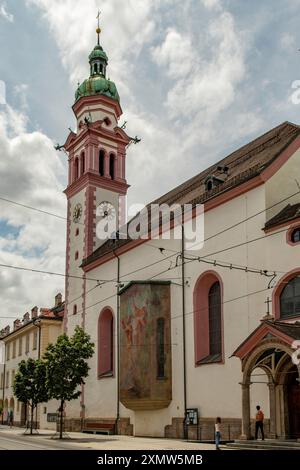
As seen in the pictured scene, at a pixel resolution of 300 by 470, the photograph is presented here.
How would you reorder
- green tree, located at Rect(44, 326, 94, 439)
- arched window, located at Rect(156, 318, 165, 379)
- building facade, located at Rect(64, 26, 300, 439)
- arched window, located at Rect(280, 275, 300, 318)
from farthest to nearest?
1. green tree, located at Rect(44, 326, 94, 439)
2. arched window, located at Rect(156, 318, 165, 379)
3. arched window, located at Rect(280, 275, 300, 318)
4. building facade, located at Rect(64, 26, 300, 439)

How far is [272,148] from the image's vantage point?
98.0 ft

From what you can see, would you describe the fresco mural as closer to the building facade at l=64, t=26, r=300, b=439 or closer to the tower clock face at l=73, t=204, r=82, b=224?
the building facade at l=64, t=26, r=300, b=439

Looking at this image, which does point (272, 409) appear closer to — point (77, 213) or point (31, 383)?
point (31, 383)

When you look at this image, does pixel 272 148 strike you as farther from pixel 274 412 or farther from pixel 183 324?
pixel 274 412

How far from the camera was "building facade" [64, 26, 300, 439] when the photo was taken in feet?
76.4

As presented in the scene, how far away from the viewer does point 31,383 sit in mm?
39531

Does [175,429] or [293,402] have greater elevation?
[293,402]

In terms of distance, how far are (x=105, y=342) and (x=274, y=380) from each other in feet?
55.5

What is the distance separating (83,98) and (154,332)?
2169cm

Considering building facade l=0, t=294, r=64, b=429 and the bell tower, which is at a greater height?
the bell tower

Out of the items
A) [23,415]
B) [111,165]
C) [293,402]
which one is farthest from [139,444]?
[23,415]

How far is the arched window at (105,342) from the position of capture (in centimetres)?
3770

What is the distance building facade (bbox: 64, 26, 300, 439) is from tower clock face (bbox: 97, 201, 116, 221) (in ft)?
6.12

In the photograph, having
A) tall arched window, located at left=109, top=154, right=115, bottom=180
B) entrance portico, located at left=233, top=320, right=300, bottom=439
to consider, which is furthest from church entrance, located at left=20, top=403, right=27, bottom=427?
entrance portico, located at left=233, top=320, right=300, bottom=439
